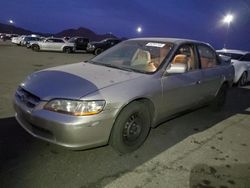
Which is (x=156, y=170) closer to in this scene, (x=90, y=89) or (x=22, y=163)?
(x=90, y=89)

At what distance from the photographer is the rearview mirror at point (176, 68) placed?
3.93 meters

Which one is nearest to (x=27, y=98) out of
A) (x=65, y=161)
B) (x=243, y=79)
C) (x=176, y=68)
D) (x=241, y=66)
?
(x=65, y=161)

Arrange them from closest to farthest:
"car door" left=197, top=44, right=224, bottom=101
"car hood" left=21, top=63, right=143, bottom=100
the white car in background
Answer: "car hood" left=21, top=63, right=143, bottom=100, "car door" left=197, top=44, right=224, bottom=101, the white car in background

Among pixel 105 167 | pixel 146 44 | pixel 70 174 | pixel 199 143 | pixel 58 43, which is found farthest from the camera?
pixel 58 43

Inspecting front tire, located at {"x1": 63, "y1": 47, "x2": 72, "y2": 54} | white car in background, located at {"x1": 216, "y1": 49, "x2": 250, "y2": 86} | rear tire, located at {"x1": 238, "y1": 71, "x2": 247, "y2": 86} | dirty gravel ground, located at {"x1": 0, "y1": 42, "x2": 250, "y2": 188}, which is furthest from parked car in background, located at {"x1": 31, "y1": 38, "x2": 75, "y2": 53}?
dirty gravel ground, located at {"x1": 0, "y1": 42, "x2": 250, "y2": 188}

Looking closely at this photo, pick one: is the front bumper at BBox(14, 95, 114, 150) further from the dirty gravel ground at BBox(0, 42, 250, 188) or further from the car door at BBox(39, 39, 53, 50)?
the car door at BBox(39, 39, 53, 50)

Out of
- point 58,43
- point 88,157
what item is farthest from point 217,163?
point 58,43

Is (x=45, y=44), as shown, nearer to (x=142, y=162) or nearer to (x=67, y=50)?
(x=67, y=50)

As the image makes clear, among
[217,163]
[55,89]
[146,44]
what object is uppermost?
[146,44]

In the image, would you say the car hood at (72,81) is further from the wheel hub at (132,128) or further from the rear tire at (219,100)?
the rear tire at (219,100)

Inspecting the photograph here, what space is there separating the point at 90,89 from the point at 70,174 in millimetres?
1064

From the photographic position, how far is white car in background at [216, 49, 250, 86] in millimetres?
9797

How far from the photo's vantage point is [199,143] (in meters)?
4.19

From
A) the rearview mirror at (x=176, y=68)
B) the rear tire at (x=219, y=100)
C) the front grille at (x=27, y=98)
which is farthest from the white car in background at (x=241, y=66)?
the front grille at (x=27, y=98)
